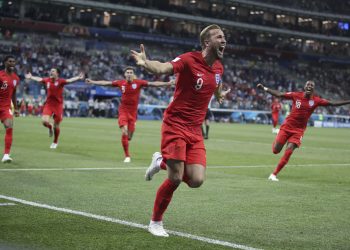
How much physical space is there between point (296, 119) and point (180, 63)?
8.25 meters

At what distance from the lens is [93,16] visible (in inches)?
2938

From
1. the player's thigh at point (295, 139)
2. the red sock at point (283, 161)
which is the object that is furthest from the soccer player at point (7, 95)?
the player's thigh at point (295, 139)

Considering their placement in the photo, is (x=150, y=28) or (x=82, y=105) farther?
(x=150, y=28)

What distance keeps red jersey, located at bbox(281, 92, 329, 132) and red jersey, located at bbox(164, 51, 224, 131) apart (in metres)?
7.51

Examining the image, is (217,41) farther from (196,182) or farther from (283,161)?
(283,161)

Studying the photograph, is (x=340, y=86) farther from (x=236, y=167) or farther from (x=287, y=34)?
(x=236, y=167)

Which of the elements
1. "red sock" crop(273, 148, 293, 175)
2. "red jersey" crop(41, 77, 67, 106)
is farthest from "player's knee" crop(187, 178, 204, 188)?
"red jersey" crop(41, 77, 67, 106)

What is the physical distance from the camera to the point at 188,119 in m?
7.75

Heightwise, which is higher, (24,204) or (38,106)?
(24,204)

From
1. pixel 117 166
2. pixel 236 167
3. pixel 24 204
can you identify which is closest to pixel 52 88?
pixel 117 166

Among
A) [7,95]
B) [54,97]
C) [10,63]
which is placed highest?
[10,63]

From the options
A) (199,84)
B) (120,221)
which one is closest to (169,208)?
(120,221)

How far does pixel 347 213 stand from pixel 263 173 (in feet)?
20.3

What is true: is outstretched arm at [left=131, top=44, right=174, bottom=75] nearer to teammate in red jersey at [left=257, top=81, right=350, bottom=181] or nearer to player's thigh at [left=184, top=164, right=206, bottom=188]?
player's thigh at [left=184, top=164, right=206, bottom=188]
